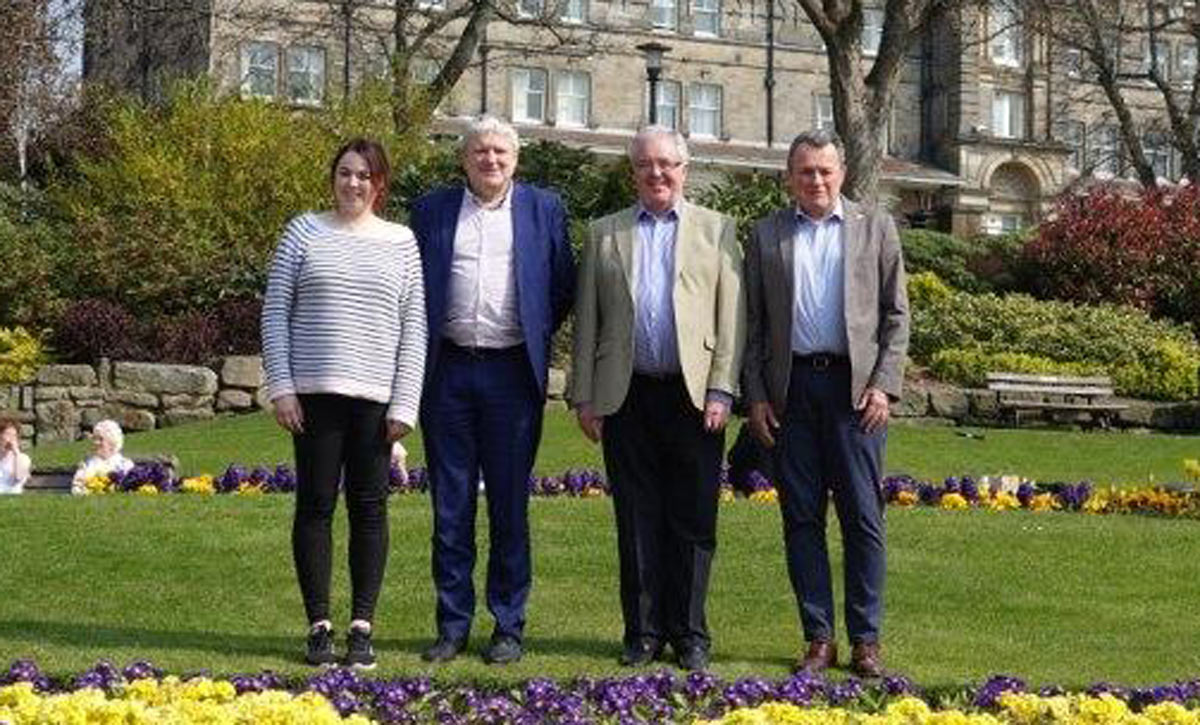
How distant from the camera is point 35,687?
246 inches

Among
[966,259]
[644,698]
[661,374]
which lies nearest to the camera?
[644,698]

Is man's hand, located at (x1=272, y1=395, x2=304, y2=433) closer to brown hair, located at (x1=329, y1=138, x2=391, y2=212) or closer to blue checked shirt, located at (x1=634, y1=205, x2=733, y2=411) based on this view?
brown hair, located at (x1=329, y1=138, x2=391, y2=212)

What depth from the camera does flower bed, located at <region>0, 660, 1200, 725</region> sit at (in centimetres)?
570

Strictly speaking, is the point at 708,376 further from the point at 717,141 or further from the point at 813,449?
the point at 717,141

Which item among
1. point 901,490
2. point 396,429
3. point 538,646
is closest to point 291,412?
point 396,429

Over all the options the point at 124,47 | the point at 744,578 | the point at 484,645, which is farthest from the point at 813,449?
the point at 124,47

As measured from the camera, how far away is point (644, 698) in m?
6.35

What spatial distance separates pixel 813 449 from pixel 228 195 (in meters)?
18.3

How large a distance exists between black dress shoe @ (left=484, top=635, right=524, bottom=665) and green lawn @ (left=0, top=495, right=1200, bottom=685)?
8cm

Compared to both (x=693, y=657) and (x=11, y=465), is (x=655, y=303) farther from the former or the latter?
(x=11, y=465)

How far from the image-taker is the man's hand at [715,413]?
22.6ft

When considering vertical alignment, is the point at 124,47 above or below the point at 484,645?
above

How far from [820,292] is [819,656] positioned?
1406 mm

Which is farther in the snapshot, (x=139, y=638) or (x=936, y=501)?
(x=936, y=501)
